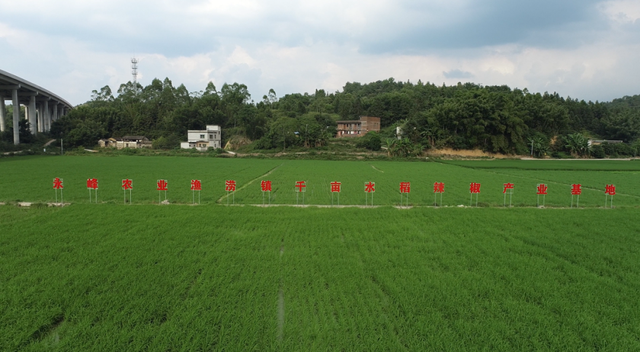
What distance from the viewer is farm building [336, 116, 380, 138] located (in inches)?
2650

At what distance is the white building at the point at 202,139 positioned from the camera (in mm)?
61031

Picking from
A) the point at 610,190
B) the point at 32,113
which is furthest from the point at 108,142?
the point at 610,190

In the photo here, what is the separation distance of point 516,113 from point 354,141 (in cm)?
2764

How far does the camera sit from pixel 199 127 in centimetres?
6806

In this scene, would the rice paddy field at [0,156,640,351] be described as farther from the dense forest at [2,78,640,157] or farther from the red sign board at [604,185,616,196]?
the dense forest at [2,78,640,157]

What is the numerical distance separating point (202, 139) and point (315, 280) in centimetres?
5925

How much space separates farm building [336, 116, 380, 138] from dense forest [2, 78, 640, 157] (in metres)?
2.02

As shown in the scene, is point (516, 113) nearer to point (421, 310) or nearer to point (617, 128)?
point (617, 128)

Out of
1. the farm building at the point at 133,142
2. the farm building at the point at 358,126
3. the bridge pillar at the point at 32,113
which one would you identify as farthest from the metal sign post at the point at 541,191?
the bridge pillar at the point at 32,113

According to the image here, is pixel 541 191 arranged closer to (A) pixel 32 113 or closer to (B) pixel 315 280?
(B) pixel 315 280

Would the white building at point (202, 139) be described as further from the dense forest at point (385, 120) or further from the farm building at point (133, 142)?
the farm building at point (133, 142)

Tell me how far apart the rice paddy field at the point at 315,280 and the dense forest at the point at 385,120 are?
43242 mm

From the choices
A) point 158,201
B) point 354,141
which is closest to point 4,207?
point 158,201

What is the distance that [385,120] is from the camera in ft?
250
